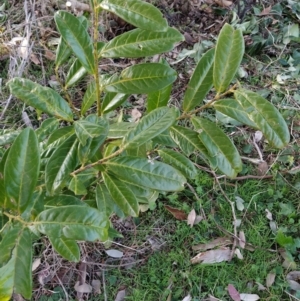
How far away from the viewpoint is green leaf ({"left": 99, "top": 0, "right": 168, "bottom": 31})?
76cm

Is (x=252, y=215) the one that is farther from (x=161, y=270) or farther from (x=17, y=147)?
(x=17, y=147)

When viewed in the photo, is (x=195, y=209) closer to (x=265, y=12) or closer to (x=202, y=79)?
(x=202, y=79)

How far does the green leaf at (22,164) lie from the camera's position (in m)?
0.77

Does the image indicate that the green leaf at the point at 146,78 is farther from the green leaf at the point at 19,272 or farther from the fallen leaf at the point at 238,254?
the fallen leaf at the point at 238,254

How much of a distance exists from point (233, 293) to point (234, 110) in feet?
Result: 3.97

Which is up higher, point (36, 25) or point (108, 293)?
point (36, 25)

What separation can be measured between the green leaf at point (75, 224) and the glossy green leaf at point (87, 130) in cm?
15

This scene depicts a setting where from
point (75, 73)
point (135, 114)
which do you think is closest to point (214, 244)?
point (135, 114)

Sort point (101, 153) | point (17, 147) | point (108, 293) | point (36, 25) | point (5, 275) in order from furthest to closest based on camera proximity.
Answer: point (36, 25) → point (108, 293) → point (101, 153) → point (17, 147) → point (5, 275)

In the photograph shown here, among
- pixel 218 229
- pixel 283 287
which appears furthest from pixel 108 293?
pixel 283 287

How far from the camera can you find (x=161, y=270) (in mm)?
1911

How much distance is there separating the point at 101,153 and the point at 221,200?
1.12m

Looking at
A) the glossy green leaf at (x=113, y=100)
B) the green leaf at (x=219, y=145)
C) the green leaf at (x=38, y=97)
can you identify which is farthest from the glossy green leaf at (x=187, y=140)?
the green leaf at (x=38, y=97)

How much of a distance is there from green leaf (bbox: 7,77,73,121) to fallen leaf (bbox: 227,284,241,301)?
125 cm
